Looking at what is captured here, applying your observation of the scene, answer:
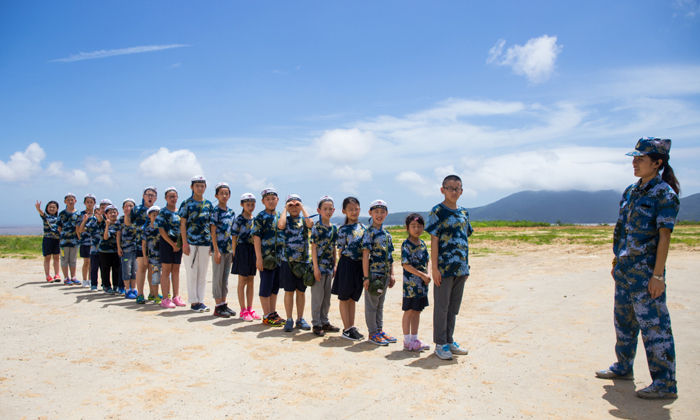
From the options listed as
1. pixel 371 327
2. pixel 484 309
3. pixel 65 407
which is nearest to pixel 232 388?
pixel 65 407

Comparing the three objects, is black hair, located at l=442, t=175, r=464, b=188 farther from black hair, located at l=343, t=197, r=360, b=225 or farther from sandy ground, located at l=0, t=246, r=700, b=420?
sandy ground, located at l=0, t=246, r=700, b=420

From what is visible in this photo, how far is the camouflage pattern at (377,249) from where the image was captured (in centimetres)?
583

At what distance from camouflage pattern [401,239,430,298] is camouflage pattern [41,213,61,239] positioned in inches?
390

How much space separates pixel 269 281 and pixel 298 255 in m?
0.74

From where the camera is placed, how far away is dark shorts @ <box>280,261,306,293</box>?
657 centimetres

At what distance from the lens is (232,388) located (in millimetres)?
4215

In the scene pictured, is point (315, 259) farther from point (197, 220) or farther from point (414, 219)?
point (197, 220)

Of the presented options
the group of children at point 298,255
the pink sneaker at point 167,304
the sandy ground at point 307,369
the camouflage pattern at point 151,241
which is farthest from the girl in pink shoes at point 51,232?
the pink sneaker at point 167,304

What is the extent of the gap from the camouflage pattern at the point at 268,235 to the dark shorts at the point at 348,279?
1.17m

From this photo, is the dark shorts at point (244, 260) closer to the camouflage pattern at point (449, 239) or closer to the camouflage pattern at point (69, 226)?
the camouflage pattern at point (449, 239)

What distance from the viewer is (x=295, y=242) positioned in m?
6.54

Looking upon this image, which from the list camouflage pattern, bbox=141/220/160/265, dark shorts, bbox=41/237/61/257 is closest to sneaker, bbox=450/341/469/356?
camouflage pattern, bbox=141/220/160/265

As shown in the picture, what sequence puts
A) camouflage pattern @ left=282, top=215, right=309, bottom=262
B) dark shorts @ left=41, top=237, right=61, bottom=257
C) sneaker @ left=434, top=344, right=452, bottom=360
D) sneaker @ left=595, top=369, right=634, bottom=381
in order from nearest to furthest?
sneaker @ left=595, top=369, right=634, bottom=381 < sneaker @ left=434, top=344, right=452, bottom=360 < camouflage pattern @ left=282, top=215, right=309, bottom=262 < dark shorts @ left=41, top=237, right=61, bottom=257

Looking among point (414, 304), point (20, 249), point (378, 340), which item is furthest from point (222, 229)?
point (20, 249)
